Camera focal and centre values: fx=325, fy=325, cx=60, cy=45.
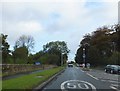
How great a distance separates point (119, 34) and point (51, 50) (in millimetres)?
78055

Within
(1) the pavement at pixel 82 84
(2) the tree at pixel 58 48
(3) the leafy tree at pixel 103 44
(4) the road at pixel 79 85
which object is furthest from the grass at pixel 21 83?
(2) the tree at pixel 58 48

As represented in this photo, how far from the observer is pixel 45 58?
450 feet

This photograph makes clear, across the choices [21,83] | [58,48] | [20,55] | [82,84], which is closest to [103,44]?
[20,55]

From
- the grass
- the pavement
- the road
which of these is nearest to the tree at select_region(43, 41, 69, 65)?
the pavement

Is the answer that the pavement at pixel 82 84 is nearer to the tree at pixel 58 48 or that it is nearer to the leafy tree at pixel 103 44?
the leafy tree at pixel 103 44

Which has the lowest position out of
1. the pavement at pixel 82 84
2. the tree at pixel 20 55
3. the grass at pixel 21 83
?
the pavement at pixel 82 84

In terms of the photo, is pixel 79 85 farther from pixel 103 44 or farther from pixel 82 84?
pixel 103 44

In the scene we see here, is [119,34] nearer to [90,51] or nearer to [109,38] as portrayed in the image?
[109,38]

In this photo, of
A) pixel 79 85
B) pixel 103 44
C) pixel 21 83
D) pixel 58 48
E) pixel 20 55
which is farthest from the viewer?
pixel 58 48

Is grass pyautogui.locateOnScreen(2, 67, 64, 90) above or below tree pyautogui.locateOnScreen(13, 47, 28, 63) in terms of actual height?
below

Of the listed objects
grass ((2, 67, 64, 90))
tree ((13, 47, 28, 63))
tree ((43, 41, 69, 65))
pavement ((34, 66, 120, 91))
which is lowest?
pavement ((34, 66, 120, 91))

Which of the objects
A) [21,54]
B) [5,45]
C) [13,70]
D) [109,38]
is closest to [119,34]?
[109,38]

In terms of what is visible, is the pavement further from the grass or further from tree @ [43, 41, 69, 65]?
tree @ [43, 41, 69, 65]

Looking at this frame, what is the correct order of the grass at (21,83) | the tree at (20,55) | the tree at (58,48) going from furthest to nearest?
the tree at (58,48) → the tree at (20,55) → the grass at (21,83)
